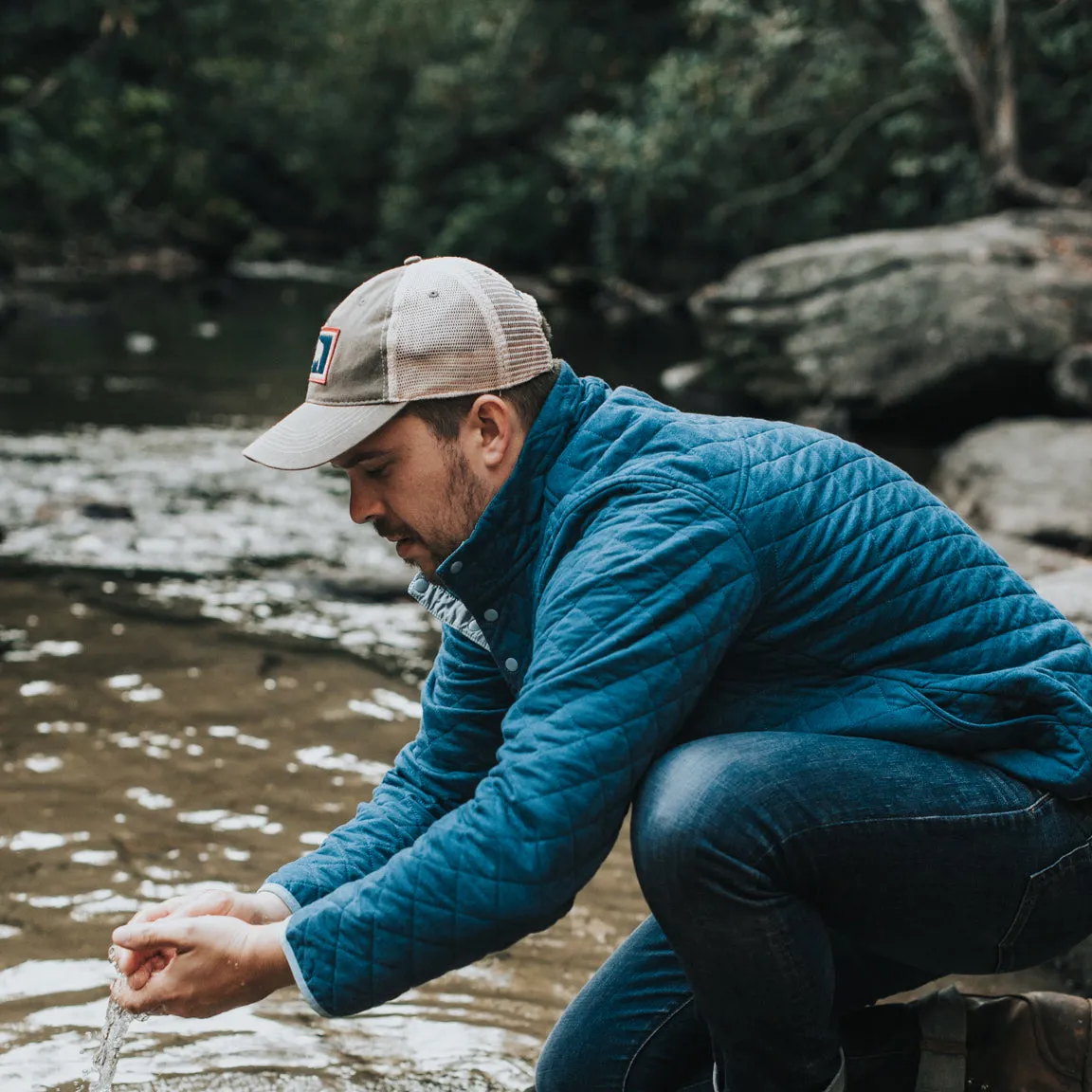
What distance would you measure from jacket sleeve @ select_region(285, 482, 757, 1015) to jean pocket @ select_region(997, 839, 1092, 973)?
591mm

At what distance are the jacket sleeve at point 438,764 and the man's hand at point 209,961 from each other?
1.09ft

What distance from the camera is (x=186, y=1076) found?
2621mm

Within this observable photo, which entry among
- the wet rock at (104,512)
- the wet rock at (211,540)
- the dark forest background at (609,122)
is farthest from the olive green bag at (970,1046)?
the dark forest background at (609,122)

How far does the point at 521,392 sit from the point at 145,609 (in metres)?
4.17

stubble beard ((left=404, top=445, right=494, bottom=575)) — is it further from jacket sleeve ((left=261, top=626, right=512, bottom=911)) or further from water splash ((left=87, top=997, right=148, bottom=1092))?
water splash ((left=87, top=997, right=148, bottom=1092))

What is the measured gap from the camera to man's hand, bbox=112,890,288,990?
1.98 metres

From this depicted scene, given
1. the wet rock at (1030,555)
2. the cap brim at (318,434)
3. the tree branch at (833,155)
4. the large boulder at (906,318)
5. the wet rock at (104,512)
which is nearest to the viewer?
the cap brim at (318,434)

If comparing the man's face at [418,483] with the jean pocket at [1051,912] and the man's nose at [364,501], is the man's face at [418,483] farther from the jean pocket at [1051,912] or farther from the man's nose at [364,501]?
the jean pocket at [1051,912]

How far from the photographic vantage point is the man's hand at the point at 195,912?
6.49 feet

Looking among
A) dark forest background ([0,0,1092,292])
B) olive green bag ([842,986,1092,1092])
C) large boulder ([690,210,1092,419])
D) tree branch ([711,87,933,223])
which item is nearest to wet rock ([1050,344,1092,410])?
large boulder ([690,210,1092,419])

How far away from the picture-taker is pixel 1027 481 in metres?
7.18

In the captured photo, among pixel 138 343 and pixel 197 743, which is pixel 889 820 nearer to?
pixel 197 743

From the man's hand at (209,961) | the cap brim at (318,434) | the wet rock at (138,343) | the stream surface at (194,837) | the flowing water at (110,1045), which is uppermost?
the cap brim at (318,434)

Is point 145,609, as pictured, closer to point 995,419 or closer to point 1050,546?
point 1050,546
